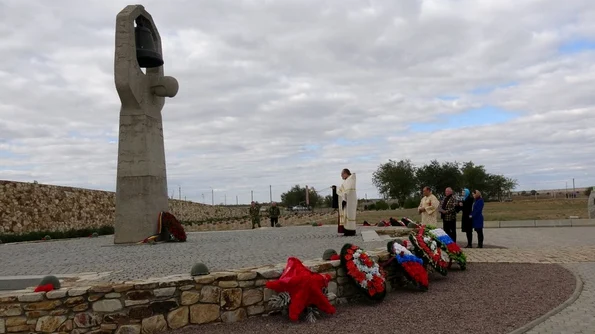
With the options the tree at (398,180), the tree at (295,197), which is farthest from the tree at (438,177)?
the tree at (295,197)

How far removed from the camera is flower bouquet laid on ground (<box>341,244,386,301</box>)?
7.18 meters

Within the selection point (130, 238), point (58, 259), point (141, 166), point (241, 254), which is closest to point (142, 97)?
point (141, 166)

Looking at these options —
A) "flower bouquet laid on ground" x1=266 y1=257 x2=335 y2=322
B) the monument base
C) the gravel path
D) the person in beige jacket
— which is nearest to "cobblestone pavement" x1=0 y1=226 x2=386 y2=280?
the monument base

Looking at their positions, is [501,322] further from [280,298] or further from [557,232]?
[557,232]

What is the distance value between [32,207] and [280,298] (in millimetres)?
19791

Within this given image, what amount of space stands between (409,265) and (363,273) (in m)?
1.15

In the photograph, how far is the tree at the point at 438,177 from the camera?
69.2 m

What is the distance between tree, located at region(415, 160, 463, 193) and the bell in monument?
5880cm

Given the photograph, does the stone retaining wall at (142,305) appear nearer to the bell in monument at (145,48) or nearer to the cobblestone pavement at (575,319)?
the cobblestone pavement at (575,319)

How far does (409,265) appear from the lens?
812 cm

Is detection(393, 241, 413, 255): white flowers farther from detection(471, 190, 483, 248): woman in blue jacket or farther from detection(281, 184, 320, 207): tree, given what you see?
detection(281, 184, 320, 207): tree

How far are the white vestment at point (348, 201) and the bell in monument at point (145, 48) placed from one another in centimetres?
563

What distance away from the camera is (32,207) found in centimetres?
2292

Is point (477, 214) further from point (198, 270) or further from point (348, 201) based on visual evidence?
point (198, 270)
